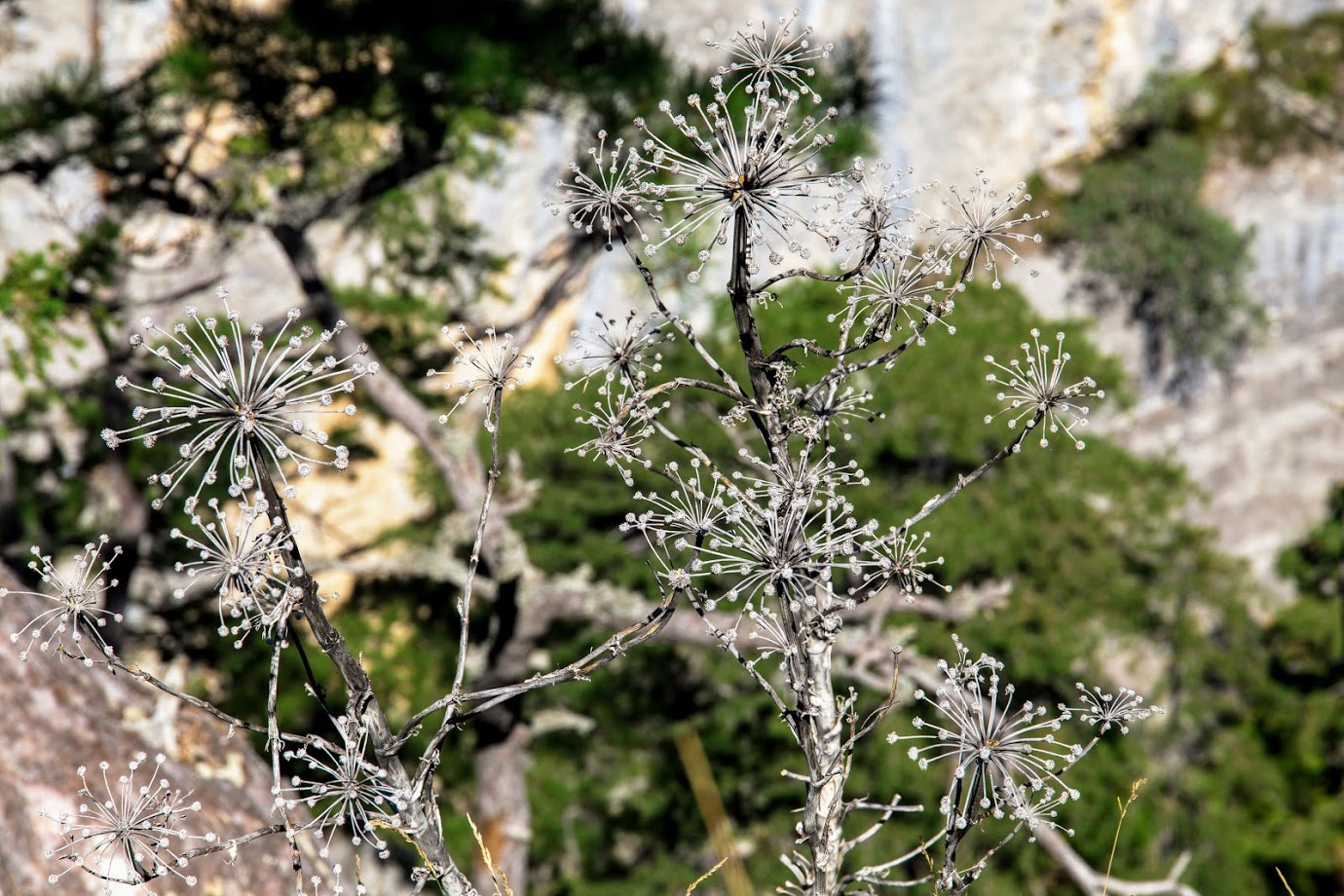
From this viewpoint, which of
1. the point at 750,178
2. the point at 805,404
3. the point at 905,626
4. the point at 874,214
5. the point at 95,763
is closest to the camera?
the point at 750,178

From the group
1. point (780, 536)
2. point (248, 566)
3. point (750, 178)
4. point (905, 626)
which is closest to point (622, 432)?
point (780, 536)

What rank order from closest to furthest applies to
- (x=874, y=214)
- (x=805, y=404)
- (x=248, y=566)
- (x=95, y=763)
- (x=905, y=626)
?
(x=248, y=566) → (x=874, y=214) → (x=805, y=404) → (x=95, y=763) → (x=905, y=626)

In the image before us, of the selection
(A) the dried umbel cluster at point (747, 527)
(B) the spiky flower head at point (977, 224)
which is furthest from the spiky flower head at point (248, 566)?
(B) the spiky flower head at point (977, 224)

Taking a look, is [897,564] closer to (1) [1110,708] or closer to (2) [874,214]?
(1) [1110,708]

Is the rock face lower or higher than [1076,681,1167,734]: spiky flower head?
higher

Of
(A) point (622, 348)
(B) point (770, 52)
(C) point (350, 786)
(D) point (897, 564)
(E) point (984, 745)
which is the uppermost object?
(B) point (770, 52)

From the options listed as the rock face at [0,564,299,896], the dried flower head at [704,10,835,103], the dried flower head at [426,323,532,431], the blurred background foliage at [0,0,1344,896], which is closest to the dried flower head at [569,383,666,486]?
the dried flower head at [426,323,532,431]

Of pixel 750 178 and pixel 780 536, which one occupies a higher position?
pixel 750 178

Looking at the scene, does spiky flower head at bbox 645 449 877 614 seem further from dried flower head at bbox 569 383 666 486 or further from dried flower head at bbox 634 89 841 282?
dried flower head at bbox 634 89 841 282

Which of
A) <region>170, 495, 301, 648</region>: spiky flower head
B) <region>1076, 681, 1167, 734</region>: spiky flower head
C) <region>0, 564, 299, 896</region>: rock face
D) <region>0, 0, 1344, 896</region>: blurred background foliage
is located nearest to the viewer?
<region>170, 495, 301, 648</region>: spiky flower head
